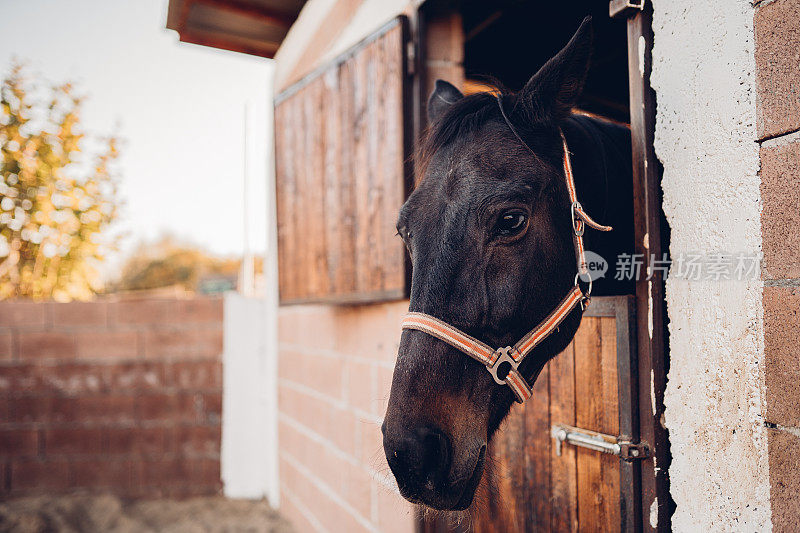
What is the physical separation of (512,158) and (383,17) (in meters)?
1.59

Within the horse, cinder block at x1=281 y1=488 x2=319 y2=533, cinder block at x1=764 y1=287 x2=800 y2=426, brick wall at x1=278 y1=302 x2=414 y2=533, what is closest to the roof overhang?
brick wall at x1=278 y1=302 x2=414 y2=533

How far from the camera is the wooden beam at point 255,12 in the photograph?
12.1 ft

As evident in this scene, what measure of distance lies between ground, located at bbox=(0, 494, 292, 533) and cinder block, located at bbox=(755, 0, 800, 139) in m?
3.89

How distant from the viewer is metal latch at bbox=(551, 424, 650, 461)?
1295mm

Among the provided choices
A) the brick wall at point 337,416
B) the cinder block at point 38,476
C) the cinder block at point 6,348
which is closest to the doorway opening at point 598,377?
the brick wall at point 337,416

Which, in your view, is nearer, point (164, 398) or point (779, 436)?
point (779, 436)

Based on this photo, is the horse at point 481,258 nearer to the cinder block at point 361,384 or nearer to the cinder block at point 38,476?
the cinder block at point 361,384

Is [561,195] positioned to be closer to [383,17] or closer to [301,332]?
[383,17]

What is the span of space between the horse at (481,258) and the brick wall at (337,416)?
732 mm

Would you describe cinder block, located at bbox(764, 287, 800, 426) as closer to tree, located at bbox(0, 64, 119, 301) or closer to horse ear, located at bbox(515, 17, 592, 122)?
horse ear, located at bbox(515, 17, 592, 122)

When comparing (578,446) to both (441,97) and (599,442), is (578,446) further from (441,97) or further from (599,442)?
(441,97)

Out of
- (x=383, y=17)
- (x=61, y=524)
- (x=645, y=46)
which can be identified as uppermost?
(x=383, y=17)

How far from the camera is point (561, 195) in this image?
133 cm

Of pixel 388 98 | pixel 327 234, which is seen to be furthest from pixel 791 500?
pixel 327 234
